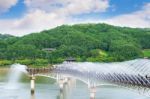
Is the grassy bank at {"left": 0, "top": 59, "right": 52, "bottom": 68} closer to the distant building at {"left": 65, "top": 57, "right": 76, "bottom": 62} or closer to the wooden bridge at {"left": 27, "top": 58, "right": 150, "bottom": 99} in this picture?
the distant building at {"left": 65, "top": 57, "right": 76, "bottom": 62}

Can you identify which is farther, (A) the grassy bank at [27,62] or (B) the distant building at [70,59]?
(B) the distant building at [70,59]

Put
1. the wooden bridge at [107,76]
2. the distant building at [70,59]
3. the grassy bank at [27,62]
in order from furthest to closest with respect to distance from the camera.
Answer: the distant building at [70,59] < the grassy bank at [27,62] < the wooden bridge at [107,76]

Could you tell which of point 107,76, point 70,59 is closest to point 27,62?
point 70,59

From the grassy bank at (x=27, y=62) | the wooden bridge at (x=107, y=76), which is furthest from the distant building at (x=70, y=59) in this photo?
the wooden bridge at (x=107, y=76)

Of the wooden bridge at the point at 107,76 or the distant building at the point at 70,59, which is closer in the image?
the wooden bridge at the point at 107,76

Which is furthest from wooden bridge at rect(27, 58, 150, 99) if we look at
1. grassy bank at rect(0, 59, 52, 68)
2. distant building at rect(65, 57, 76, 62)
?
distant building at rect(65, 57, 76, 62)

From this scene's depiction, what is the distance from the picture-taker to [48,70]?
93062 millimetres

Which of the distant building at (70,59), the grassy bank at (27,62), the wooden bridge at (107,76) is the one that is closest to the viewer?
the wooden bridge at (107,76)

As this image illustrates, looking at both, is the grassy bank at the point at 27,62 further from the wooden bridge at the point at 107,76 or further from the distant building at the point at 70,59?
the wooden bridge at the point at 107,76

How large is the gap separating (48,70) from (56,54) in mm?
89610

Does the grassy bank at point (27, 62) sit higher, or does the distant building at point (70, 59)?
the distant building at point (70, 59)

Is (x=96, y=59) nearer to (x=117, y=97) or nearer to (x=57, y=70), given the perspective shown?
(x=57, y=70)

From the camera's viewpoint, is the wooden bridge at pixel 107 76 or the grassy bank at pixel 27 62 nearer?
the wooden bridge at pixel 107 76

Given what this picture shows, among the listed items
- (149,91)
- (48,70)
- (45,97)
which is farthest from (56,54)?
(149,91)
